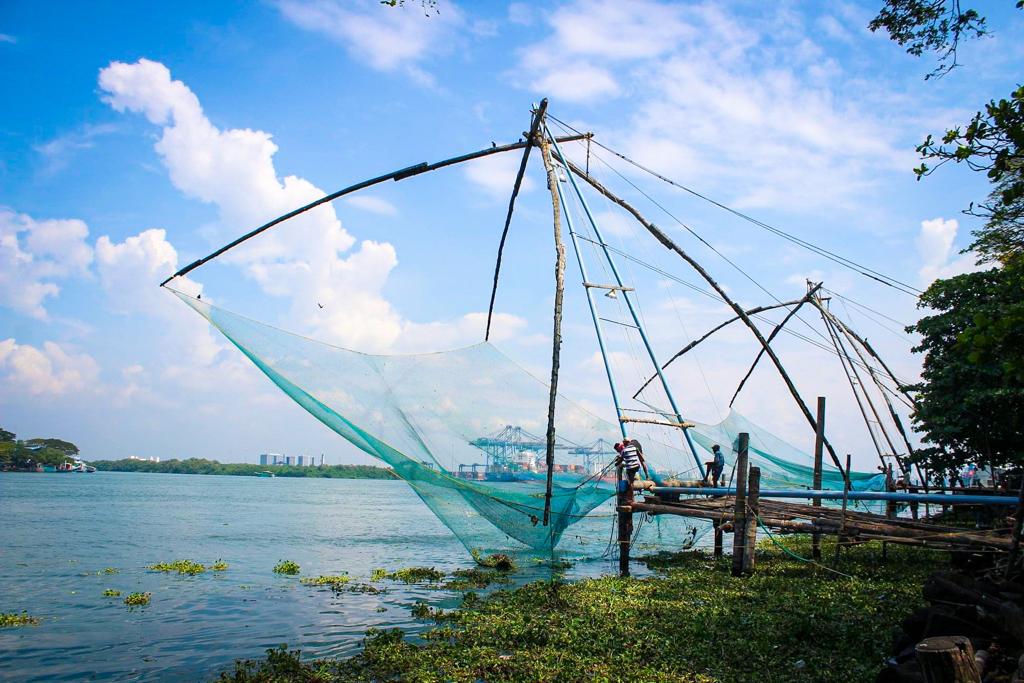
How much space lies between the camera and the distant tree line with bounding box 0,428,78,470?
53.6 m

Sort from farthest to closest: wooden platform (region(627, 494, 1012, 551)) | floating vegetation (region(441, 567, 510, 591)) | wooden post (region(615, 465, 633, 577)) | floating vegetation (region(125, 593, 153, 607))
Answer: floating vegetation (region(441, 567, 510, 591)), wooden post (region(615, 465, 633, 577)), floating vegetation (region(125, 593, 153, 607)), wooden platform (region(627, 494, 1012, 551))

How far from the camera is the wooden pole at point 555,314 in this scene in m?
7.84

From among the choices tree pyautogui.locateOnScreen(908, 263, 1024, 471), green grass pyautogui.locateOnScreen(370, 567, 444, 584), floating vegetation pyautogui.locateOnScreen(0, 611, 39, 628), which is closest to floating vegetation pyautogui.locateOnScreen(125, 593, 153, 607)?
floating vegetation pyautogui.locateOnScreen(0, 611, 39, 628)

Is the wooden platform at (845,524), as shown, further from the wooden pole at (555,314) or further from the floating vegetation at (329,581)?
the floating vegetation at (329,581)

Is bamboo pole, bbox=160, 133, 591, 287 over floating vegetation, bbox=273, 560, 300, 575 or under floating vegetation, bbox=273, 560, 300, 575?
over

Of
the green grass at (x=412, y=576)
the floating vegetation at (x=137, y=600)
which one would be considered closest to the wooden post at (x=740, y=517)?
the green grass at (x=412, y=576)

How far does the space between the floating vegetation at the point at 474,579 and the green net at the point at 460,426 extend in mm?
607

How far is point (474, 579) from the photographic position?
971 centimetres

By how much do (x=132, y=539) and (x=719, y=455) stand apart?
530 inches

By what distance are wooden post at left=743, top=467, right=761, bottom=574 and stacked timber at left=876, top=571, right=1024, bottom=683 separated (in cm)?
341

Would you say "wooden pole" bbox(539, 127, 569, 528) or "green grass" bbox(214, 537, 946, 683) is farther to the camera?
"wooden pole" bbox(539, 127, 569, 528)

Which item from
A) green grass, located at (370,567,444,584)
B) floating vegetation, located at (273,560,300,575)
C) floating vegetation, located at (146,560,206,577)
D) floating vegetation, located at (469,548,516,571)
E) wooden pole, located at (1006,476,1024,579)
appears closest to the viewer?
wooden pole, located at (1006,476,1024,579)

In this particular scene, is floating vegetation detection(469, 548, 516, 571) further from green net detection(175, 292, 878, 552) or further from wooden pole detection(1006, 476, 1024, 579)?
wooden pole detection(1006, 476, 1024, 579)

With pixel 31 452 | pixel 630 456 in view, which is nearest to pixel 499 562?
pixel 630 456
